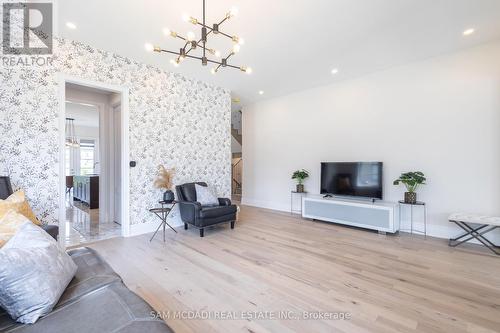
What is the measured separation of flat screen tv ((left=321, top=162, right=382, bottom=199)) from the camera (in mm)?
4211

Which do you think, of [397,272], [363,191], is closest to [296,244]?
[397,272]

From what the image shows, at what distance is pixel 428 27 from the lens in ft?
9.70

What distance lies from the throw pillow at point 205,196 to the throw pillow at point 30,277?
286 centimetres

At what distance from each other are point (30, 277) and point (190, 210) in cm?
283

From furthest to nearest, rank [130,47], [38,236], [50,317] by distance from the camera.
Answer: [130,47]
[38,236]
[50,317]

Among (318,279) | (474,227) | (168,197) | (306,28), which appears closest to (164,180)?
(168,197)

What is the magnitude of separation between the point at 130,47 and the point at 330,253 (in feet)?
13.7

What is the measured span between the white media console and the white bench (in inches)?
30.8

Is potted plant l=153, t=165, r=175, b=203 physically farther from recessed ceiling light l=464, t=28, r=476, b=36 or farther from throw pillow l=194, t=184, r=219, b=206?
recessed ceiling light l=464, t=28, r=476, b=36

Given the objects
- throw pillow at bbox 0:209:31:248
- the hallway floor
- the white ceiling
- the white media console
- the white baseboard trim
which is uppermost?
the white ceiling

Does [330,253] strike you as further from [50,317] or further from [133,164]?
[133,164]

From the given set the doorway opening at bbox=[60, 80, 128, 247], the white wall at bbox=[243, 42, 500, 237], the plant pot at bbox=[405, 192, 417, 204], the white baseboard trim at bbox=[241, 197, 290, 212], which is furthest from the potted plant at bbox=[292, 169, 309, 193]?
the doorway opening at bbox=[60, 80, 128, 247]

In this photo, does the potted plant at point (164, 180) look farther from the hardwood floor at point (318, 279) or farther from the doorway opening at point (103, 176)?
the hardwood floor at point (318, 279)

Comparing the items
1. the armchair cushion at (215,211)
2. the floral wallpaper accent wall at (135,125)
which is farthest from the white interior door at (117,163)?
the armchair cushion at (215,211)
